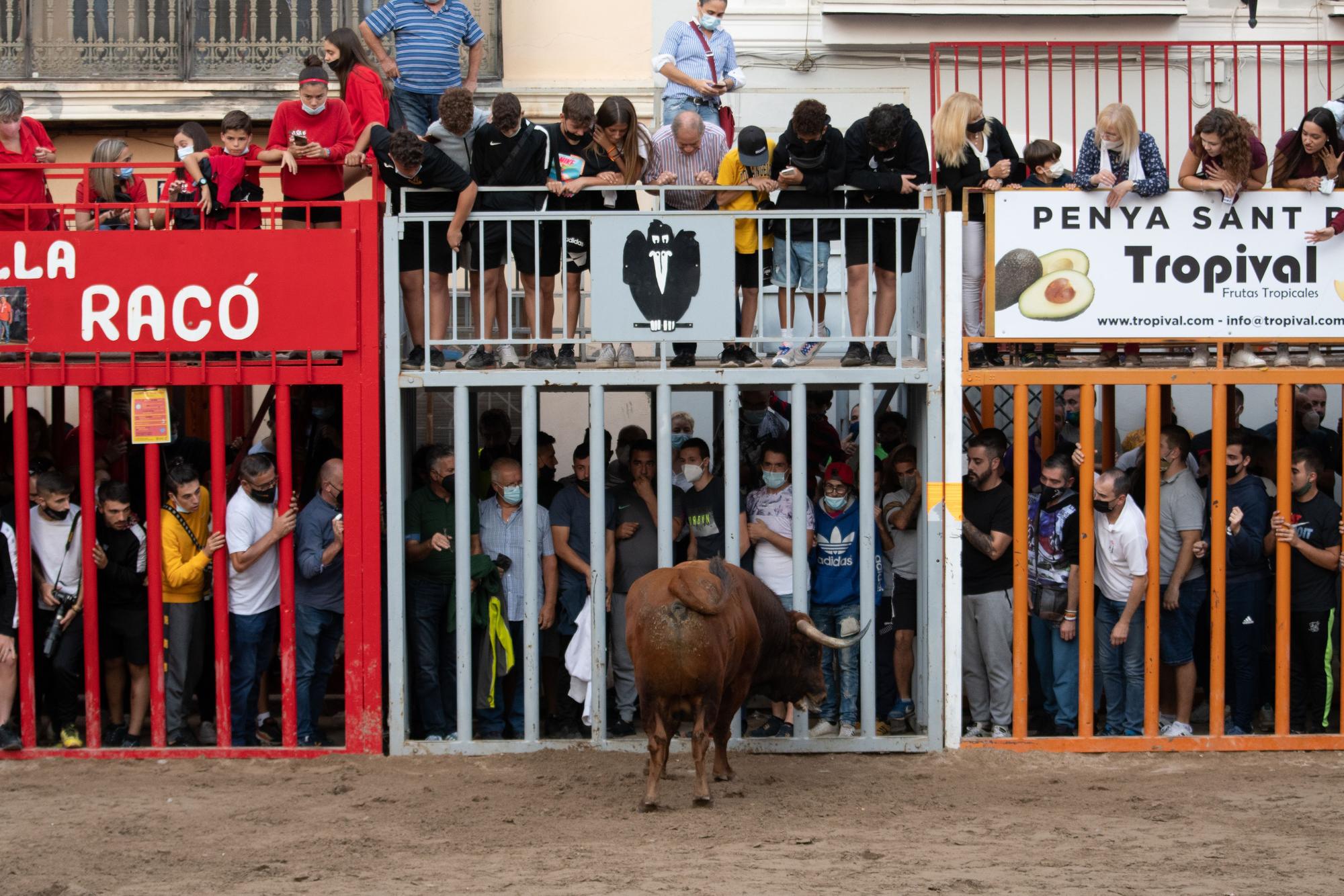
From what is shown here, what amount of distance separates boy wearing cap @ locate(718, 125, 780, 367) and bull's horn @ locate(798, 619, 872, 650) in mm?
1611

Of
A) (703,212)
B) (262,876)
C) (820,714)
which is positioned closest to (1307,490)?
(820,714)

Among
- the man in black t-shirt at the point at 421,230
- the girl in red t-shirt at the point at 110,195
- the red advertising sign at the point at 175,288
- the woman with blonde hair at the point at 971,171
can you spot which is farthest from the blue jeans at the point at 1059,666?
the girl in red t-shirt at the point at 110,195

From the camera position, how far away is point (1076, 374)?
391 inches

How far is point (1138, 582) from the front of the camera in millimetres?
9906

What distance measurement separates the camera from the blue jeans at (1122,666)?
1005 cm

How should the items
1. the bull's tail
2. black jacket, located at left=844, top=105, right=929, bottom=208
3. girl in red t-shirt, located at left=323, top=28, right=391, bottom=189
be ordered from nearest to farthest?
the bull's tail < black jacket, located at left=844, top=105, right=929, bottom=208 < girl in red t-shirt, located at left=323, top=28, right=391, bottom=189

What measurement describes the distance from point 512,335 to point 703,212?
5.43 ft

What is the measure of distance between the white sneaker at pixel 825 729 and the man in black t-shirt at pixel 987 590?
2.59 ft

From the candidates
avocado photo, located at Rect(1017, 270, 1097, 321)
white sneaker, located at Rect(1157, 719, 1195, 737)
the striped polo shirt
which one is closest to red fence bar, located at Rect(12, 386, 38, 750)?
the striped polo shirt

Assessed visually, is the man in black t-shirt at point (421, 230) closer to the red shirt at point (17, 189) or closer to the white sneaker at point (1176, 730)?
the red shirt at point (17, 189)

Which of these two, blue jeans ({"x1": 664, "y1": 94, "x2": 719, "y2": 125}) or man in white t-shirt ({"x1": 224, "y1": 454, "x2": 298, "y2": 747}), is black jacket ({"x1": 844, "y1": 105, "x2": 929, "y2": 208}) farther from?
man in white t-shirt ({"x1": 224, "y1": 454, "x2": 298, "y2": 747})

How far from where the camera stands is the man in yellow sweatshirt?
32.2 feet

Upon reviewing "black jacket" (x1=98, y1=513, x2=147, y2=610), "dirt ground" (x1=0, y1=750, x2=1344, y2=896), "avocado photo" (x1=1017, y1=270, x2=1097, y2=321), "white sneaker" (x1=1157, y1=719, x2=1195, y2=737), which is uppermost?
"avocado photo" (x1=1017, y1=270, x2=1097, y2=321)

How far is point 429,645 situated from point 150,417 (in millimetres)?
2100
